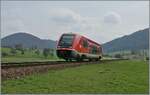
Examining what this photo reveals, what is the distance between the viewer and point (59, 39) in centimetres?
4372

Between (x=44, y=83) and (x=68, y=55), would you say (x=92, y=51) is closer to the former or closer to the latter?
(x=68, y=55)

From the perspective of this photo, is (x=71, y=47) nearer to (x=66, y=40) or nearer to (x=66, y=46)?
(x=66, y=46)

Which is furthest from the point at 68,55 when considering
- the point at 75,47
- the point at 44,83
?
the point at 44,83

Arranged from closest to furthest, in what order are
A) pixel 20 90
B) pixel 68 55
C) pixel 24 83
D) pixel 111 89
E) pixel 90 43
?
pixel 20 90
pixel 111 89
pixel 24 83
pixel 68 55
pixel 90 43

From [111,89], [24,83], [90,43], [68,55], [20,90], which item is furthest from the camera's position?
[90,43]

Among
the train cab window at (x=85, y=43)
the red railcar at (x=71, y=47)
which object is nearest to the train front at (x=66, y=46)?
the red railcar at (x=71, y=47)

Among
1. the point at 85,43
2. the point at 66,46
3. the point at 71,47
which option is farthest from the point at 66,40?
the point at 85,43

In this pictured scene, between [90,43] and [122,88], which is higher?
[90,43]

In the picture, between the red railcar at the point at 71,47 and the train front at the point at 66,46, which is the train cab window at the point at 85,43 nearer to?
the red railcar at the point at 71,47

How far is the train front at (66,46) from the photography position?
4255 cm

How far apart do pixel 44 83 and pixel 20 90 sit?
2549 mm

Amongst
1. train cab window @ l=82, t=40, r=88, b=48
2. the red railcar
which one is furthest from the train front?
train cab window @ l=82, t=40, r=88, b=48

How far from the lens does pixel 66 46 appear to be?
42906 millimetres

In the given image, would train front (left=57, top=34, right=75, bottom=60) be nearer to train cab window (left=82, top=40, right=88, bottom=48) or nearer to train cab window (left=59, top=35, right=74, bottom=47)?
train cab window (left=59, top=35, right=74, bottom=47)
